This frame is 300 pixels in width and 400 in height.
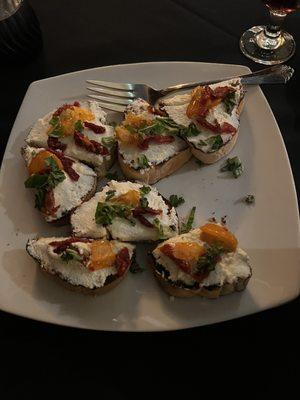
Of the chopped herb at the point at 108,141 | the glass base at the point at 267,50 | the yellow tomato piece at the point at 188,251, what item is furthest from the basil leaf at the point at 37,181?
the glass base at the point at 267,50

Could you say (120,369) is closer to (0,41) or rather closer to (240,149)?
(240,149)

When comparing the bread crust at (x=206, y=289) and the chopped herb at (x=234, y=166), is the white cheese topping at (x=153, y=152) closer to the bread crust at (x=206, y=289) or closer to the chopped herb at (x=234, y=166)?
the chopped herb at (x=234, y=166)

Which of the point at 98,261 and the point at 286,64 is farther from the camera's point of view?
the point at 286,64

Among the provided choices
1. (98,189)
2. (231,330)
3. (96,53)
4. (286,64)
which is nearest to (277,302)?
(231,330)

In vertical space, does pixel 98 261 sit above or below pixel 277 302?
above

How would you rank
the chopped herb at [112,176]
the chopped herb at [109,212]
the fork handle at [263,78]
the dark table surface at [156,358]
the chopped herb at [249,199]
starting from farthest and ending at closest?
the fork handle at [263,78]
the chopped herb at [112,176]
the chopped herb at [249,199]
the chopped herb at [109,212]
the dark table surface at [156,358]

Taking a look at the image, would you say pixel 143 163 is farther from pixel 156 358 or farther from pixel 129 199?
pixel 156 358
